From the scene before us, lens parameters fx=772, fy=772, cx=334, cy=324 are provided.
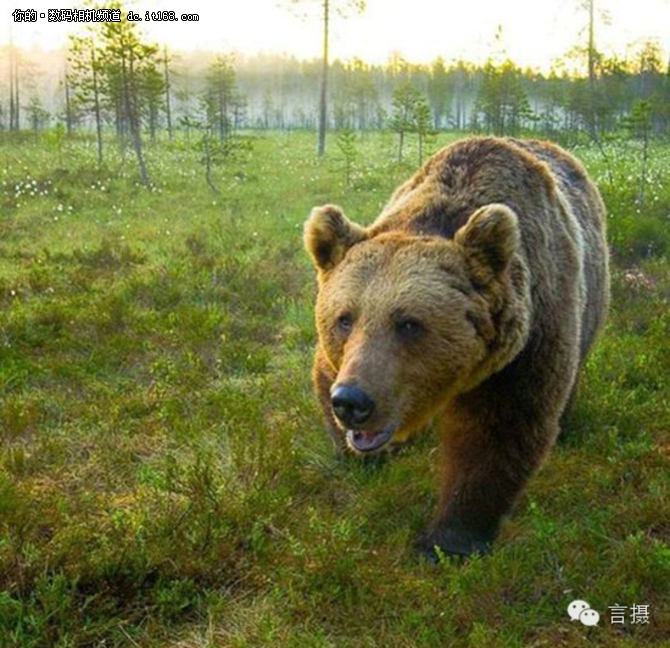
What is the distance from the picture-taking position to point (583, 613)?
360 cm

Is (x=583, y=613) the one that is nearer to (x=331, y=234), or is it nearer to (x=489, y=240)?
(x=489, y=240)

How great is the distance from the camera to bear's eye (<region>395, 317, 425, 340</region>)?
11.5 feet

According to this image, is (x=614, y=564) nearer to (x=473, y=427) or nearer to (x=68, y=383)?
(x=473, y=427)

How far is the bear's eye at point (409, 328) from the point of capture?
3490 millimetres

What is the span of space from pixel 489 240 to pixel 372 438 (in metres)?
1.08

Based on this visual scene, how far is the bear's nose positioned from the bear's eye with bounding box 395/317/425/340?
1.28 ft

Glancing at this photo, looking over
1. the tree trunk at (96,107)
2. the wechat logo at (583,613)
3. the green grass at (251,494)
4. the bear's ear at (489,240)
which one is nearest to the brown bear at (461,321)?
the bear's ear at (489,240)

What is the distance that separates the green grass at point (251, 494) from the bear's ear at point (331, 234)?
4.69 ft

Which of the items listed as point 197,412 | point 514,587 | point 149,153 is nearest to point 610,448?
point 514,587

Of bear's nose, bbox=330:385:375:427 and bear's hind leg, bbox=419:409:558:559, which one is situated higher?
bear's nose, bbox=330:385:375:427

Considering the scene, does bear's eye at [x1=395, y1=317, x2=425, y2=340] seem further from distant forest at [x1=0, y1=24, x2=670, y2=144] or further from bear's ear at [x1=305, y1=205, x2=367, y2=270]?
distant forest at [x1=0, y1=24, x2=670, y2=144]

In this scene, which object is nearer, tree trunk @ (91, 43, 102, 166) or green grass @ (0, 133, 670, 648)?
green grass @ (0, 133, 670, 648)

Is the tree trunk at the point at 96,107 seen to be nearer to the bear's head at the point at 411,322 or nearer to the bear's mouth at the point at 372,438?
the bear's head at the point at 411,322

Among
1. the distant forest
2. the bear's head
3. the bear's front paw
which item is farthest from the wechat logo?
the distant forest
